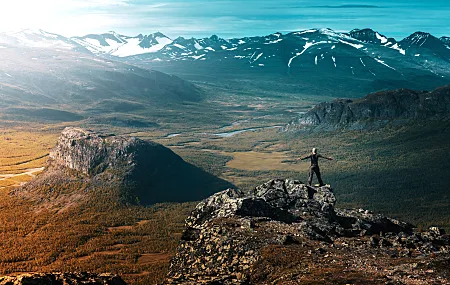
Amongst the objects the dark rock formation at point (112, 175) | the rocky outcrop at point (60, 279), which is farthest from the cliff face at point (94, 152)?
the rocky outcrop at point (60, 279)

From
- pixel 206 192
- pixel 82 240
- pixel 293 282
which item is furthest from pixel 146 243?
pixel 293 282

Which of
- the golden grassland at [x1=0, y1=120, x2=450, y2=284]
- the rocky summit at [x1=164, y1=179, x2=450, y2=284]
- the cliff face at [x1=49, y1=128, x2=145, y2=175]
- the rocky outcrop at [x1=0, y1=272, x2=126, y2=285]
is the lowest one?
the golden grassland at [x1=0, y1=120, x2=450, y2=284]

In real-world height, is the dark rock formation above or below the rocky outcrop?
below

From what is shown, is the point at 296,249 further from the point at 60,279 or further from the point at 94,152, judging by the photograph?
the point at 94,152

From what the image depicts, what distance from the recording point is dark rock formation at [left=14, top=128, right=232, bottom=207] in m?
132

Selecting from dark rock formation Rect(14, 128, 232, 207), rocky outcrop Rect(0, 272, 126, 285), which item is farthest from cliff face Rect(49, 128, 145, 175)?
rocky outcrop Rect(0, 272, 126, 285)

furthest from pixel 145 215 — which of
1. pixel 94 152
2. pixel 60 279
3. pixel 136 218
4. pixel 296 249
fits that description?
pixel 60 279

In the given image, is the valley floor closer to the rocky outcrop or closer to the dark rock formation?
the dark rock formation

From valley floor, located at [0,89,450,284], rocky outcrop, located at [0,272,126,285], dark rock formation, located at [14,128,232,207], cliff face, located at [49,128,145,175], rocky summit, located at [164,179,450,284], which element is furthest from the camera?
cliff face, located at [49,128,145,175]

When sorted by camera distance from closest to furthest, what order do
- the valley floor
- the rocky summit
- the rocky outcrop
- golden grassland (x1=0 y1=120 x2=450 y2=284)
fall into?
1. the rocky outcrop
2. the rocky summit
3. golden grassland (x1=0 y1=120 x2=450 y2=284)
4. the valley floor

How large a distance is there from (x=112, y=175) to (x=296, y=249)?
116340 mm

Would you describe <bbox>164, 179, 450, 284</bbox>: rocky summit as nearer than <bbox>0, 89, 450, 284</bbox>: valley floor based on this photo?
Yes

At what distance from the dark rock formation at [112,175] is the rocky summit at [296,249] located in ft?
307

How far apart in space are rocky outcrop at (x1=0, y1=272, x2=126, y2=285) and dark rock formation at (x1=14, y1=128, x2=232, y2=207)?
10711cm
